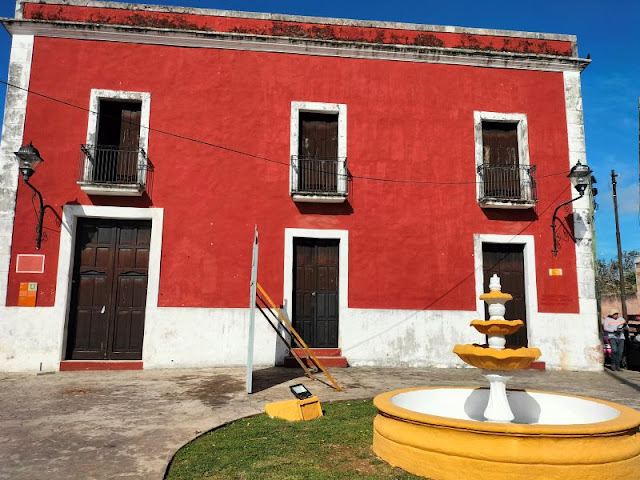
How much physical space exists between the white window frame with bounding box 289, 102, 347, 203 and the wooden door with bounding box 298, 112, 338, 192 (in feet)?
0.47

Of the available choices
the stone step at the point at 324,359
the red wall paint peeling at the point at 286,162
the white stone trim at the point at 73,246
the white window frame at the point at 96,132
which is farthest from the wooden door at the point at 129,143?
the stone step at the point at 324,359

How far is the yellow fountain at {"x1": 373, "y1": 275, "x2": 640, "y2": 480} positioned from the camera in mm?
3379

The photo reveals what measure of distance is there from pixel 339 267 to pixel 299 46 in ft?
16.8

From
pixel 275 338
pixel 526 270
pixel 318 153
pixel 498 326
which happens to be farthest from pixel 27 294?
pixel 526 270

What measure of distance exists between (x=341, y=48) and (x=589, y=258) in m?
7.43

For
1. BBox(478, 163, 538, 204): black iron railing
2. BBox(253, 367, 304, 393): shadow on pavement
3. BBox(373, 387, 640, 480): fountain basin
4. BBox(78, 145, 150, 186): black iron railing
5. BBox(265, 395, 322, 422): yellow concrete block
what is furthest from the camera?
BBox(478, 163, 538, 204): black iron railing

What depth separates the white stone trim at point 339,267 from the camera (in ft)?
31.7

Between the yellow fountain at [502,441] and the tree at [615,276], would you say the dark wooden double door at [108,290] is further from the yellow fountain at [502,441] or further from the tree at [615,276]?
the tree at [615,276]

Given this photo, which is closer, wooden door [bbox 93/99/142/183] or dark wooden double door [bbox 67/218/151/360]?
dark wooden double door [bbox 67/218/151/360]

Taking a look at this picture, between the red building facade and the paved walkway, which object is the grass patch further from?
the red building facade

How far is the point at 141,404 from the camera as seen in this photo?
6.28m

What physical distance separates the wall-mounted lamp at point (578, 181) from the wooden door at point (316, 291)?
495 cm

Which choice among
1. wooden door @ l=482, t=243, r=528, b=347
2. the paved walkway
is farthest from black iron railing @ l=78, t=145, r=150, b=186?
wooden door @ l=482, t=243, r=528, b=347

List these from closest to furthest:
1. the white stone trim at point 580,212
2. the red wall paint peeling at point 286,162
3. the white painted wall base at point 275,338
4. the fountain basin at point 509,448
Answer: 1. the fountain basin at point 509,448
2. the white painted wall base at point 275,338
3. the red wall paint peeling at point 286,162
4. the white stone trim at point 580,212
